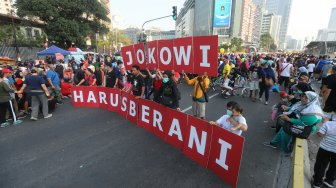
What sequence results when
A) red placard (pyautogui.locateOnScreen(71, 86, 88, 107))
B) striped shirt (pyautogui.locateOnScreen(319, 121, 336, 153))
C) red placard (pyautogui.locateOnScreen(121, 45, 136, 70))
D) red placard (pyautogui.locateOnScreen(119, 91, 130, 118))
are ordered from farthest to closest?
red placard (pyautogui.locateOnScreen(71, 86, 88, 107)), red placard (pyautogui.locateOnScreen(119, 91, 130, 118)), red placard (pyautogui.locateOnScreen(121, 45, 136, 70)), striped shirt (pyautogui.locateOnScreen(319, 121, 336, 153))

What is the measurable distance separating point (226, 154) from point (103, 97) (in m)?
5.84

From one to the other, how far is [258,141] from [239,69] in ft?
19.7

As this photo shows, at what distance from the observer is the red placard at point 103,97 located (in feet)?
25.6

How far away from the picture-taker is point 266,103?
8352 mm

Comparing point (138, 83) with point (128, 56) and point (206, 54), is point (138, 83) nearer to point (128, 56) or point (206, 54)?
point (128, 56)

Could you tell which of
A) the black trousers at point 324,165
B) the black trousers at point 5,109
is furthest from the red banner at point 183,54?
the black trousers at point 5,109

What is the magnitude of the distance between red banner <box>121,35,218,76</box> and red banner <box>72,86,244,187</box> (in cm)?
106

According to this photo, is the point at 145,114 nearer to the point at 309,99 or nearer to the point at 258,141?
the point at 258,141

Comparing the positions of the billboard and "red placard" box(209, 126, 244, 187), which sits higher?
the billboard

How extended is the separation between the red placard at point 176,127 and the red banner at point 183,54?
1056 mm

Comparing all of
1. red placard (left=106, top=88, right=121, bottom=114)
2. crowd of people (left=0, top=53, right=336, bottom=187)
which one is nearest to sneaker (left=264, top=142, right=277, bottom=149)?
crowd of people (left=0, top=53, right=336, bottom=187)

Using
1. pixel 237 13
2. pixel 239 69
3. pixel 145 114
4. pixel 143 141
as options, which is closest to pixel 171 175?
pixel 143 141

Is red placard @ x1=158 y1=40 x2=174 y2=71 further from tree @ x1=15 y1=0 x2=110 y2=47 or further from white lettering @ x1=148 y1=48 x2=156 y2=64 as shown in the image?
tree @ x1=15 y1=0 x2=110 y2=47

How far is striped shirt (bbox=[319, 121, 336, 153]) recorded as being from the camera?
304 cm
